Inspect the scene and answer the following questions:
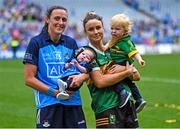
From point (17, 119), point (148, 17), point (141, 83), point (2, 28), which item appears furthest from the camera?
point (148, 17)

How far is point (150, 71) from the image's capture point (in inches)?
952

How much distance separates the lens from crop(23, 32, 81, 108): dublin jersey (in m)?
5.69

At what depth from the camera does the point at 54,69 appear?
573 cm

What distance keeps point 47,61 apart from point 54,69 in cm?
12

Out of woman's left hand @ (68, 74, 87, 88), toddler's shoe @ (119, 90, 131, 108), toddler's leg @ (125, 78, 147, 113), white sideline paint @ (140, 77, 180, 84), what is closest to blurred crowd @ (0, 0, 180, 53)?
white sideline paint @ (140, 77, 180, 84)

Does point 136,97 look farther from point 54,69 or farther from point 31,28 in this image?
point 31,28

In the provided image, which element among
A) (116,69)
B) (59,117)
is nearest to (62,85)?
(59,117)

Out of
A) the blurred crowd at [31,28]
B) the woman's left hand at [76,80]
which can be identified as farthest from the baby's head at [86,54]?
the blurred crowd at [31,28]

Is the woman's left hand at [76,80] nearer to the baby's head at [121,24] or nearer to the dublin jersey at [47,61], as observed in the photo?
the dublin jersey at [47,61]

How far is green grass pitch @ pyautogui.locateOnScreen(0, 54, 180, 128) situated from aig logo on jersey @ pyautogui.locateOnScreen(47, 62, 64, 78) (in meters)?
4.56

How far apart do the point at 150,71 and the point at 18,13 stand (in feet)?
60.5

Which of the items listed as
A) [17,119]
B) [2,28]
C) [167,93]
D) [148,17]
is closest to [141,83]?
[167,93]

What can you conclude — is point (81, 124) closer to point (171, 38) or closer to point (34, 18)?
point (34, 18)

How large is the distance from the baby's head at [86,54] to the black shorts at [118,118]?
61 cm
